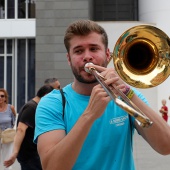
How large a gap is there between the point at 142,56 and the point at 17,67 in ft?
63.5

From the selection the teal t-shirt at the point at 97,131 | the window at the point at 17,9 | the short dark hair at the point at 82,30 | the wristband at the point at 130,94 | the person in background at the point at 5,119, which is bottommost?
the person in background at the point at 5,119

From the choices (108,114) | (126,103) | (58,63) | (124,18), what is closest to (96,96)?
(126,103)

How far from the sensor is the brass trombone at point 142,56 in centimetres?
289

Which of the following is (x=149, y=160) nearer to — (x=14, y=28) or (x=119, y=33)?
(x=119, y=33)

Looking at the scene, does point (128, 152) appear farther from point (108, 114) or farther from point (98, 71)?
point (98, 71)

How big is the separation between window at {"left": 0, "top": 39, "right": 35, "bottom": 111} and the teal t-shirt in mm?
19268

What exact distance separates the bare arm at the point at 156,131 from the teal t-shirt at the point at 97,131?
127mm

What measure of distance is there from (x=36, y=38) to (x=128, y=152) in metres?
18.3

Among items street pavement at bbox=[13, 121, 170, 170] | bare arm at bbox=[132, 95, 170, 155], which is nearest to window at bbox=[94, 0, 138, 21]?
street pavement at bbox=[13, 121, 170, 170]

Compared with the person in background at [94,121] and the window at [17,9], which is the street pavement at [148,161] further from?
the window at [17,9]

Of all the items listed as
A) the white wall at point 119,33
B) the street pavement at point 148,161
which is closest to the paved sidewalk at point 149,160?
the street pavement at point 148,161

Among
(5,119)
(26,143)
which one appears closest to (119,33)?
(5,119)

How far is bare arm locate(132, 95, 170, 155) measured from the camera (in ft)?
8.29

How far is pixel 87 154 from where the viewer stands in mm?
2533
